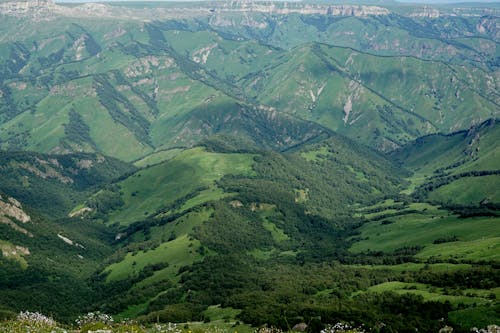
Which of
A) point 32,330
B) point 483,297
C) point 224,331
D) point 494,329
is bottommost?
point 224,331

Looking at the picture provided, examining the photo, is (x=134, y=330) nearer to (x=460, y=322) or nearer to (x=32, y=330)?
(x=32, y=330)

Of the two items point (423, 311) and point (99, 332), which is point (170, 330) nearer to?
point (99, 332)

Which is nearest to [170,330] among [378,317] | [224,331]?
[224,331]

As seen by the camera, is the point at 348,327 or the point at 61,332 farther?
the point at 348,327

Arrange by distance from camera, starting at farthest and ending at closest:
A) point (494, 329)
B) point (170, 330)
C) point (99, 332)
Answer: point (494, 329)
point (170, 330)
point (99, 332)

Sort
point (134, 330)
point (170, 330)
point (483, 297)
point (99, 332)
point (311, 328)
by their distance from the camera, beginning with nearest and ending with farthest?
point (99, 332) → point (134, 330) → point (170, 330) → point (311, 328) → point (483, 297)

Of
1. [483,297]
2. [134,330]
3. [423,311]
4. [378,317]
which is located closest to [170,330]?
[134,330]

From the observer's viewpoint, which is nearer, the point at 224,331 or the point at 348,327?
the point at 348,327

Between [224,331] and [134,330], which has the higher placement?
[134,330]

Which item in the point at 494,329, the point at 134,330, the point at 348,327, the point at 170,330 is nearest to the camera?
the point at 134,330
